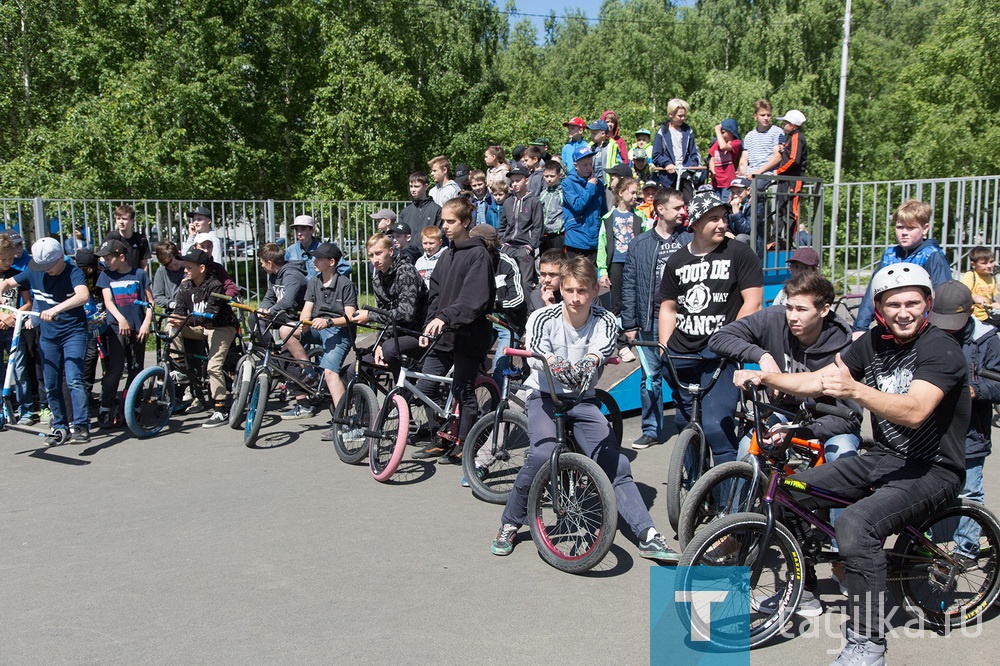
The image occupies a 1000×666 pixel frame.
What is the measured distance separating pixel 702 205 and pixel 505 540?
2375 mm

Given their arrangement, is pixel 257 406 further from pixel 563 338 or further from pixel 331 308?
pixel 563 338

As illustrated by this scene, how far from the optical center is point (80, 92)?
75.7 ft

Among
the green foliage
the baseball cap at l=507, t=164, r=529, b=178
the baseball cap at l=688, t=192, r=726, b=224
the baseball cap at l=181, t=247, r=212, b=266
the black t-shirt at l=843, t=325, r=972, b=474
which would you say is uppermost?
the green foliage

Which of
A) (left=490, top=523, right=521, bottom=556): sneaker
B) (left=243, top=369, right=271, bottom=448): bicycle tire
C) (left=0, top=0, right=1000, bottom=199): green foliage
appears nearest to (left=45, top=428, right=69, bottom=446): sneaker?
(left=243, top=369, right=271, bottom=448): bicycle tire

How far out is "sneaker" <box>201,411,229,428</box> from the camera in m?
8.38

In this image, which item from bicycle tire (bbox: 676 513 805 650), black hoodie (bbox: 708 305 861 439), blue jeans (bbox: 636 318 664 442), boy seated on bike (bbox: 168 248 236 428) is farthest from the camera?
boy seated on bike (bbox: 168 248 236 428)

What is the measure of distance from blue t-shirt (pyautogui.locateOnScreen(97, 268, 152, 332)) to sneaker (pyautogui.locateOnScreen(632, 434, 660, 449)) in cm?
529

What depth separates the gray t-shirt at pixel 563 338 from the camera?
4961mm

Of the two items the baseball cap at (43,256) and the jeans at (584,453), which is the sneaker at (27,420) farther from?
the jeans at (584,453)

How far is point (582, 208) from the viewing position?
33.1ft

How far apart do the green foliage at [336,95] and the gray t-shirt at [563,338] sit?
1596 centimetres

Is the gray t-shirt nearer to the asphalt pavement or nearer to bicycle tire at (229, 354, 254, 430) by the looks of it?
the asphalt pavement

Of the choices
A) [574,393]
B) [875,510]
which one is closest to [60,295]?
[574,393]

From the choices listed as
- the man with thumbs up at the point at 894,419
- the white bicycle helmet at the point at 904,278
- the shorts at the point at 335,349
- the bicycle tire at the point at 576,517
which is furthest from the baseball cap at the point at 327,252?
the white bicycle helmet at the point at 904,278
